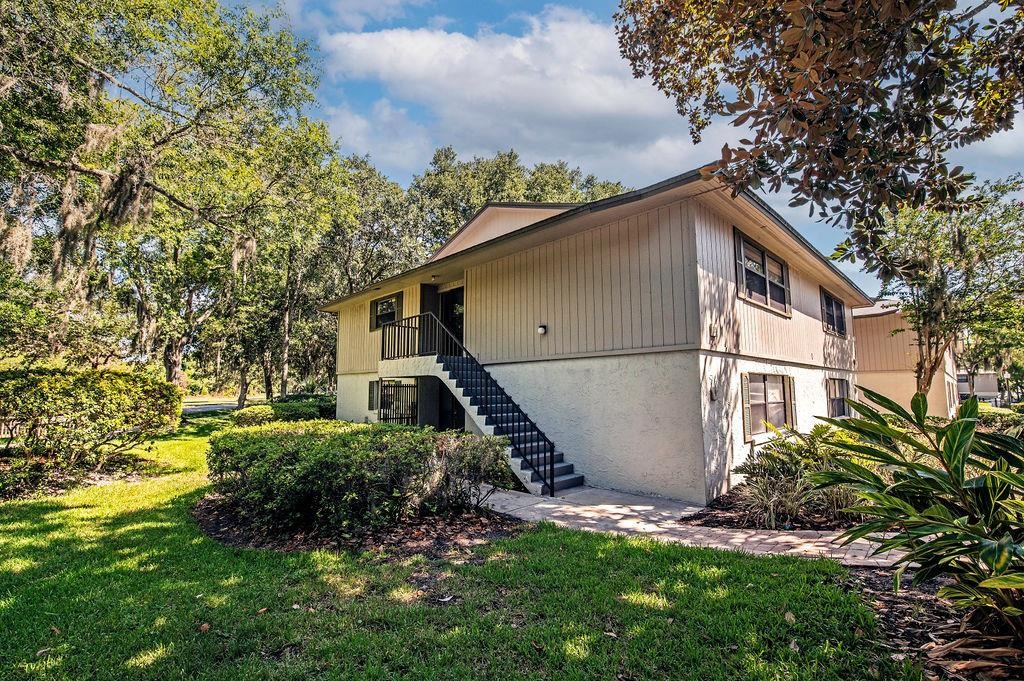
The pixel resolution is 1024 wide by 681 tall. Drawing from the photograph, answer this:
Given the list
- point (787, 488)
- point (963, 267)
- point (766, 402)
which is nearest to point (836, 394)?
point (766, 402)

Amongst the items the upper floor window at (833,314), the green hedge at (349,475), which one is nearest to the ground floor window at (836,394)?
the upper floor window at (833,314)

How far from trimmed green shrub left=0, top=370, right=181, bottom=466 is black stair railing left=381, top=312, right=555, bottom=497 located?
16.1 ft

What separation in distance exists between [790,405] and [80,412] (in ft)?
42.7

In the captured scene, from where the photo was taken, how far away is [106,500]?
21.1 feet

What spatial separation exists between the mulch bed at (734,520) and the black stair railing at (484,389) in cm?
219

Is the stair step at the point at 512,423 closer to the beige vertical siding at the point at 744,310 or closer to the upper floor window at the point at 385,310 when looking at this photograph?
the beige vertical siding at the point at 744,310

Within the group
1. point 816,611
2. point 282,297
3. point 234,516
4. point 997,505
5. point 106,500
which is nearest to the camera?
point 997,505

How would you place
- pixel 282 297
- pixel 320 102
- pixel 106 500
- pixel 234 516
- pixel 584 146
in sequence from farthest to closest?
pixel 282 297 → pixel 320 102 → pixel 584 146 → pixel 106 500 → pixel 234 516

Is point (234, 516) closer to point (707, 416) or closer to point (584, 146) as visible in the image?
point (707, 416)

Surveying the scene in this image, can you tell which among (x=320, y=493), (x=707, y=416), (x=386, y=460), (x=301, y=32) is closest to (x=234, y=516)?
(x=320, y=493)

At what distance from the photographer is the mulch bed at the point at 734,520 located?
522cm

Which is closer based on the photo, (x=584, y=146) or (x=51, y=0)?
(x=51, y=0)

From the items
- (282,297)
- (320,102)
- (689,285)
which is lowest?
(689,285)

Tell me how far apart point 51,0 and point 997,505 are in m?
14.3
